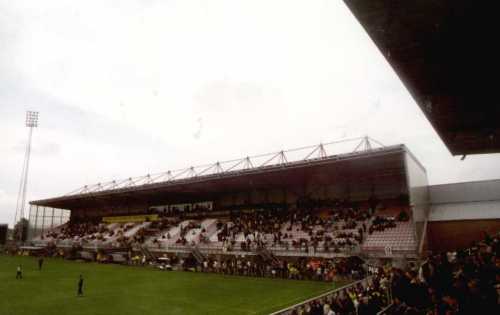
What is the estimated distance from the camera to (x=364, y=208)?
35031 millimetres

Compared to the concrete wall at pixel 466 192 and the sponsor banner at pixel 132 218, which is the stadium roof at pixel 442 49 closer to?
the concrete wall at pixel 466 192

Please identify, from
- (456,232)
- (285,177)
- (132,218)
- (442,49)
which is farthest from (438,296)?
(132,218)

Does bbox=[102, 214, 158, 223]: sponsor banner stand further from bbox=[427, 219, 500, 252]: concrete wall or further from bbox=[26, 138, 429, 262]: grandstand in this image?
bbox=[427, 219, 500, 252]: concrete wall

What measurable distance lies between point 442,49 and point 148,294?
19501 mm

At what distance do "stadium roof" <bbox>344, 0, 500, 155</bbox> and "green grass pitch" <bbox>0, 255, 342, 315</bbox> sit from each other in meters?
11.7

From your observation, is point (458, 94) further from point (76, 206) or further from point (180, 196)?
point (76, 206)

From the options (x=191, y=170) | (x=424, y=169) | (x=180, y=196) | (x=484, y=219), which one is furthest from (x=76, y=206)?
(x=484, y=219)

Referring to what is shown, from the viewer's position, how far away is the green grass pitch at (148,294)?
16484 millimetres

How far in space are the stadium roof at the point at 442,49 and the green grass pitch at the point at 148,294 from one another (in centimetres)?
1173

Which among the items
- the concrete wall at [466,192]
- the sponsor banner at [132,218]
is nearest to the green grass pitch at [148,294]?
the concrete wall at [466,192]

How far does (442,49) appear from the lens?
635 centimetres

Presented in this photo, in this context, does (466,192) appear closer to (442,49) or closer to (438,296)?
(438,296)

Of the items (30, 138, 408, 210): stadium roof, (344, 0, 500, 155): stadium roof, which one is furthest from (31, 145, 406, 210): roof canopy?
(344, 0, 500, 155): stadium roof

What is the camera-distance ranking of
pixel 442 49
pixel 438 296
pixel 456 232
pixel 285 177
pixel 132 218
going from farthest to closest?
pixel 132 218 < pixel 285 177 < pixel 456 232 < pixel 438 296 < pixel 442 49
